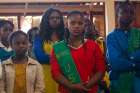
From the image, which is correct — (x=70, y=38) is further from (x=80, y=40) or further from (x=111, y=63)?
(x=111, y=63)

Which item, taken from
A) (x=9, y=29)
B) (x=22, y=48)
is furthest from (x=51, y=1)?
(x=22, y=48)

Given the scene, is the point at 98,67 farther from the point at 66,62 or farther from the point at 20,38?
the point at 20,38

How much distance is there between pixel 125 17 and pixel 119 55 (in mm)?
416

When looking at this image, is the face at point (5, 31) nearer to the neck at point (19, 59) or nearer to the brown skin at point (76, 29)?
the neck at point (19, 59)

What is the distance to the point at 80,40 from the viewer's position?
377 cm

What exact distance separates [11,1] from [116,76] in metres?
4.39

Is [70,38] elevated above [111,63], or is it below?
above

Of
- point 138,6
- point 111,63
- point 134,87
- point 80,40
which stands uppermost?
point 138,6

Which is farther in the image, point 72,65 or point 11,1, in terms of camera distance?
point 11,1

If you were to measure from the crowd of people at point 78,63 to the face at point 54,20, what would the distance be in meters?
0.14

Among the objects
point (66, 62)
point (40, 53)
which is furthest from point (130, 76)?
point (40, 53)

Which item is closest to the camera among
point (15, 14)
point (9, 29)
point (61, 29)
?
point (61, 29)

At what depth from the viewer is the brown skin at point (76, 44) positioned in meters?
3.57

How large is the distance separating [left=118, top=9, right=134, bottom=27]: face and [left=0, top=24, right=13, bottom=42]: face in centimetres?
151
